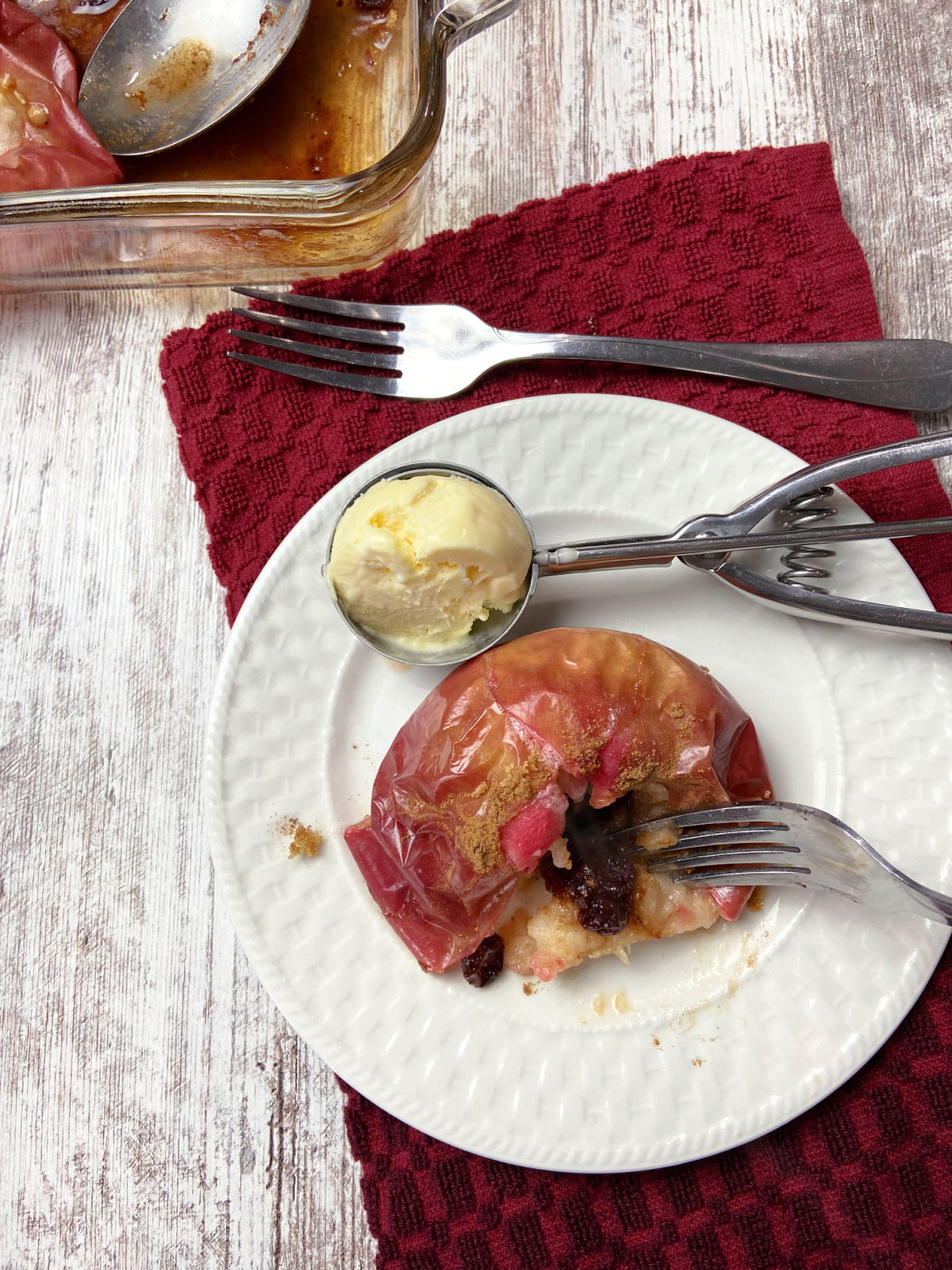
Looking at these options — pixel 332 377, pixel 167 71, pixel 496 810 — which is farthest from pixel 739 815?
pixel 167 71

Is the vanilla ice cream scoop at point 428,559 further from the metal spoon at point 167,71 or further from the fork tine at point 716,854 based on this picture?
the metal spoon at point 167,71

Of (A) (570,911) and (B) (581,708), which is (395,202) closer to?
(B) (581,708)

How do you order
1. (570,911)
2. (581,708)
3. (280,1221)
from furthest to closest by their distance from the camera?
(280,1221)
(570,911)
(581,708)

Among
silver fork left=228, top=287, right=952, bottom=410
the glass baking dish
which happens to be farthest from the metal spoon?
silver fork left=228, top=287, right=952, bottom=410

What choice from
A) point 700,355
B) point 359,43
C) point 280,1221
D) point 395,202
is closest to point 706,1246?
point 280,1221

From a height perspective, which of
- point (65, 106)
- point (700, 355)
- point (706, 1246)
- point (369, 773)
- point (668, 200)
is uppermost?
point (65, 106)

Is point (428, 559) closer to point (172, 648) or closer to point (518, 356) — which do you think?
point (518, 356)

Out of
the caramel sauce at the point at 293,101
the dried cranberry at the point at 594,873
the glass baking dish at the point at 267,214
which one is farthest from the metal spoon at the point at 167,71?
the dried cranberry at the point at 594,873
